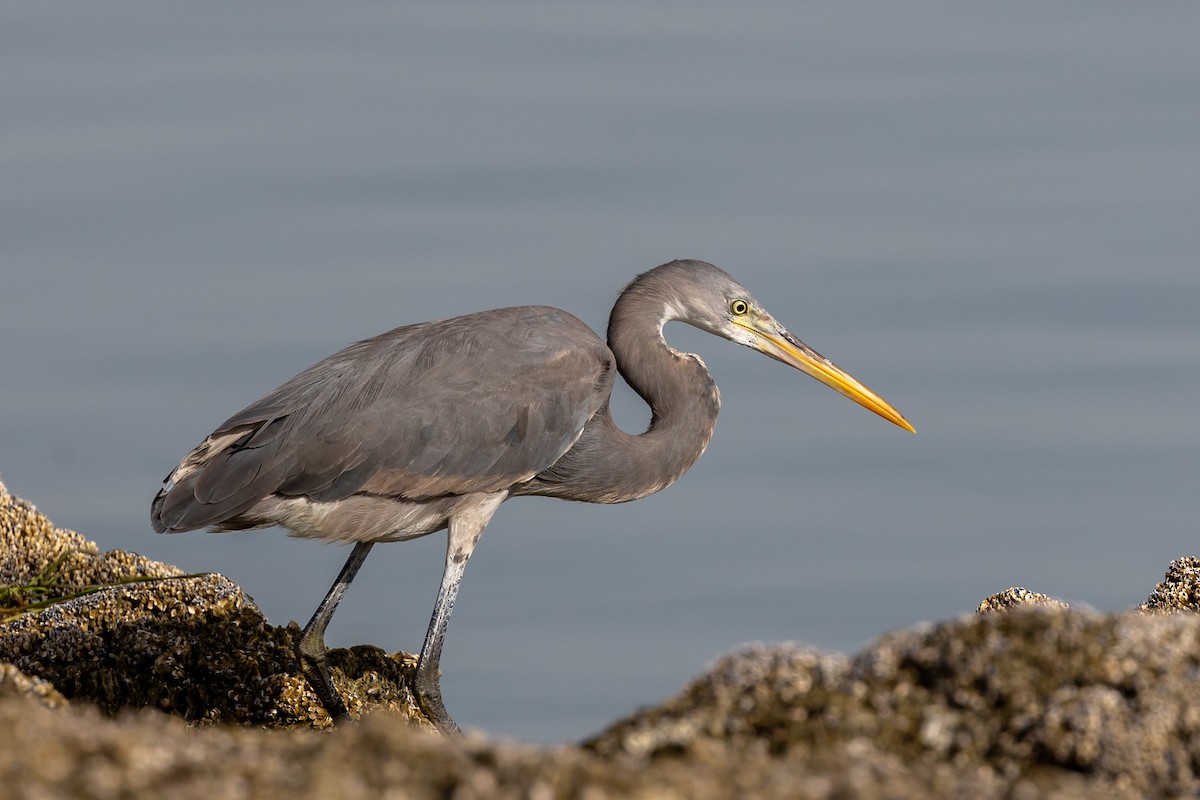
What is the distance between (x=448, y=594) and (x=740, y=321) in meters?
2.79

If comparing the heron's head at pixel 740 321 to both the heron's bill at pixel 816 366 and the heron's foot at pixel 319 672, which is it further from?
the heron's foot at pixel 319 672

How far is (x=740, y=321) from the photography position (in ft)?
32.8

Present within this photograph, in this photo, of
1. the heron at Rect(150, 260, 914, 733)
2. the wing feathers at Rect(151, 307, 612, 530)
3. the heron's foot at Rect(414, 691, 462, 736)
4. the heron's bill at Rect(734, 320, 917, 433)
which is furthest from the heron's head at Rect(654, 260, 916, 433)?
the heron's foot at Rect(414, 691, 462, 736)

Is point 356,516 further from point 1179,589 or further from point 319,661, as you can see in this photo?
point 1179,589

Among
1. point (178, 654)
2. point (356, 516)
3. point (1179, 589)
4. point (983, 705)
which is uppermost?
point (1179, 589)

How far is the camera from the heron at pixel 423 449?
8.41m

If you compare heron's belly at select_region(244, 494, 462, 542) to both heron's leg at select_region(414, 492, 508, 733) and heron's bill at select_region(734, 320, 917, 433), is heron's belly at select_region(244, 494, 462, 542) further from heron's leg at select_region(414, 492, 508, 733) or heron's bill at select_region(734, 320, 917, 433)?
heron's bill at select_region(734, 320, 917, 433)

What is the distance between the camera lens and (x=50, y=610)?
8.34 meters

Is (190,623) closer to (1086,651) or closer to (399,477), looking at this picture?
(399,477)

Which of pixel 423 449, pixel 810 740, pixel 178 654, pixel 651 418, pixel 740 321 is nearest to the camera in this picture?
pixel 810 740

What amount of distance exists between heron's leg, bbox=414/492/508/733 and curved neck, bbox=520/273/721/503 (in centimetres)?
62

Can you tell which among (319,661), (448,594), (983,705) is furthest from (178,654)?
(983,705)

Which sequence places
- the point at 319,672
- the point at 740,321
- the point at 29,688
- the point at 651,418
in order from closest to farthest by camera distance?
the point at 29,688 → the point at 319,672 → the point at 651,418 → the point at 740,321

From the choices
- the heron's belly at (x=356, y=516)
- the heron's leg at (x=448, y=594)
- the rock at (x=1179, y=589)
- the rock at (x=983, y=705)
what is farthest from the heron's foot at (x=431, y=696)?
the rock at (x=983, y=705)
